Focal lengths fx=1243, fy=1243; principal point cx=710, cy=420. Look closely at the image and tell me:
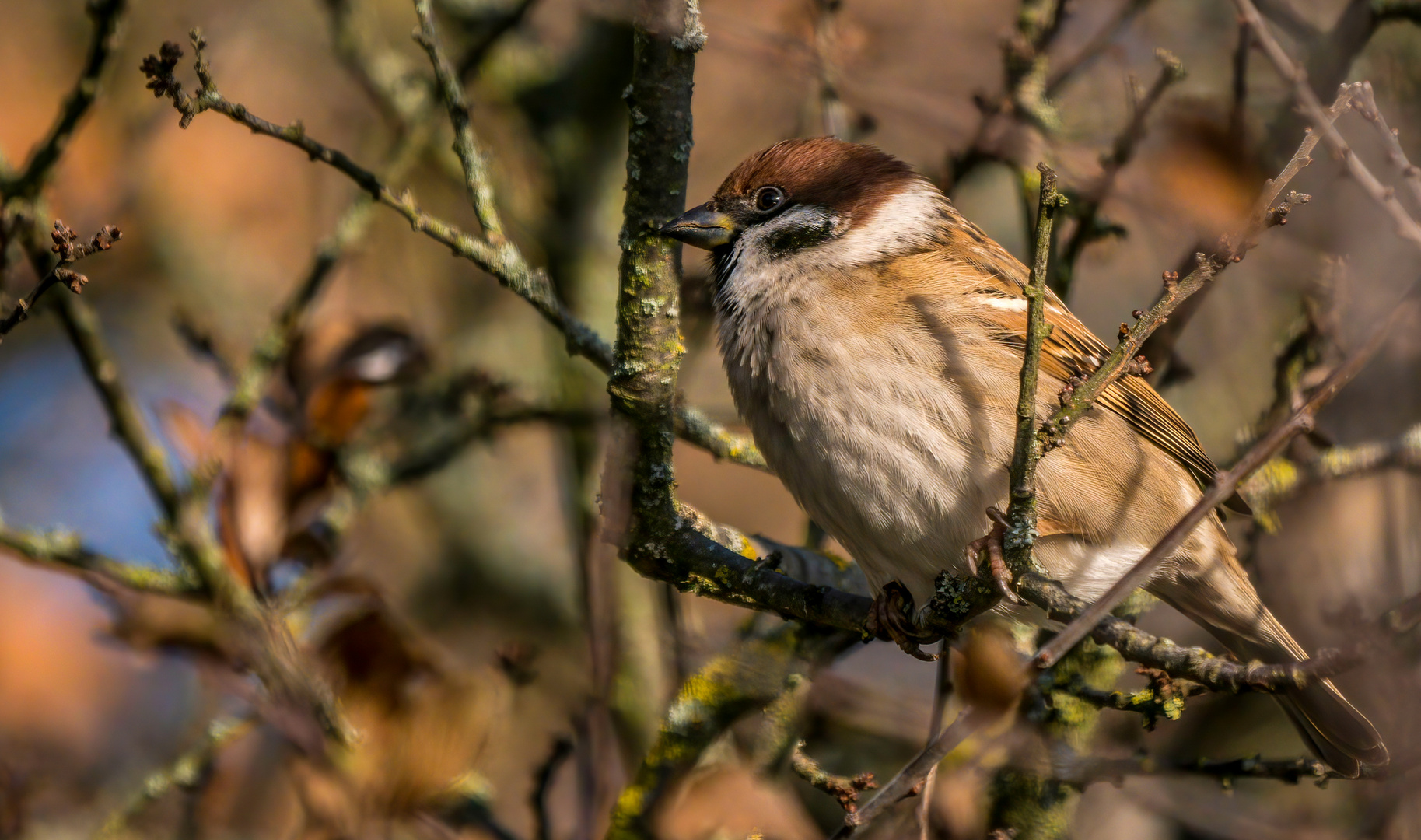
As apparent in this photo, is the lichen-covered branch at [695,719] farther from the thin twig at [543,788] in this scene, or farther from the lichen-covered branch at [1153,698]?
the lichen-covered branch at [1153,698]

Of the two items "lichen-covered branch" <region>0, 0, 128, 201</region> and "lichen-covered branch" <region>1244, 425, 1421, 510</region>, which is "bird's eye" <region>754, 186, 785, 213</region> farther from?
"lichen-covered branch" <region>0, 0, 128, 201</region>

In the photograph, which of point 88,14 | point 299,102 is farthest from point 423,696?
point 299,102

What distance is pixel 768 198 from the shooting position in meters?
3.49

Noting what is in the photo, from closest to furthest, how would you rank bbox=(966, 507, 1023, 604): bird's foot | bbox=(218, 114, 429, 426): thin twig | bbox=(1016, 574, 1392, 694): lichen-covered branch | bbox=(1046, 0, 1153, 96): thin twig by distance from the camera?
bbox=(1016, 574, 1392, 694): lichen-covered branch
bbox=(966, 507, 1023, 604): bird's foot
bbox=(218, 114, 429, 426): thin twig
bbox=(1046, 0, 1153, 96): thin twig

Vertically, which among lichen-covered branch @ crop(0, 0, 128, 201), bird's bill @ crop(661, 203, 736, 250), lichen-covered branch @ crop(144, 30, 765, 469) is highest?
lichen-covered branch @ crop(0, 0, 128, 201)

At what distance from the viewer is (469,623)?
523 centimetres

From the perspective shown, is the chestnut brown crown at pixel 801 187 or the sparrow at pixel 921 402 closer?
the sparrow at pixel 921 402

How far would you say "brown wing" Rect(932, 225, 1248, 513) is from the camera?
3.29m

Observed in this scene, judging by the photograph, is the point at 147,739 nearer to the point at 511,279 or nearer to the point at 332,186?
the point at 332,186

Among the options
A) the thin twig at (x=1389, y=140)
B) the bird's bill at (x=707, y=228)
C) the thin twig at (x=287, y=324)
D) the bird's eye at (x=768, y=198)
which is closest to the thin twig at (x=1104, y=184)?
the bird's eye at (x=768, y=198)

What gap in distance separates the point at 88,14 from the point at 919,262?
210 cm

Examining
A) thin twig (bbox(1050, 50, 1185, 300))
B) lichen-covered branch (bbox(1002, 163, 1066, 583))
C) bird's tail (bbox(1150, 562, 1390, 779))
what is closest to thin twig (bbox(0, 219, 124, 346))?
lichen-covered branch (bbox(1002, 163, 1066, 583))

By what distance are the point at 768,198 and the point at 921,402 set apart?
87cm

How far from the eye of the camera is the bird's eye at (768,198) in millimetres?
3477
